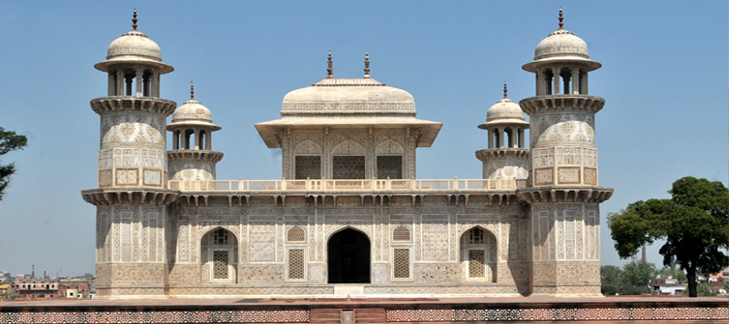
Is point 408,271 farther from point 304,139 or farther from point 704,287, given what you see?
point 704,287

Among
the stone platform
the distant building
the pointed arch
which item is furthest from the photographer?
the distant building

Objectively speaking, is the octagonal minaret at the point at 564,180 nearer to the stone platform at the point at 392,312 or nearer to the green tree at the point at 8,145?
the stone platform at the point at 392,312

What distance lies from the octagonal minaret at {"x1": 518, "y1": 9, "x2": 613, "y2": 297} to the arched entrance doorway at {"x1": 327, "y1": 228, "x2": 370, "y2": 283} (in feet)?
22.6

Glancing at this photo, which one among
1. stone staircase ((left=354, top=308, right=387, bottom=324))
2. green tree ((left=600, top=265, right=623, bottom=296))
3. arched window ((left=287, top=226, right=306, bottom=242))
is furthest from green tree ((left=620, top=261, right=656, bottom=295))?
stone staircase ((left=354, top=308, right=387, bottom=324))

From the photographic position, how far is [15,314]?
2483 centimetres

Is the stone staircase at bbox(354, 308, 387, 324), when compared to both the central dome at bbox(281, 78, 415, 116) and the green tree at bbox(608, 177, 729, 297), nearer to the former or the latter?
the central dome at bbox(281, 78, 415, 116)

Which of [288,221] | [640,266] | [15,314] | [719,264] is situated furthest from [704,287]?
[15,314]

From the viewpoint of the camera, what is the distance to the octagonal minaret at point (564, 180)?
105ft

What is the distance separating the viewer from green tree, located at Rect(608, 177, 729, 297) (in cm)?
3703

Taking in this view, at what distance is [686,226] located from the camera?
36969 mm

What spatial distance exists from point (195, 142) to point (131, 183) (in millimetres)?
13659

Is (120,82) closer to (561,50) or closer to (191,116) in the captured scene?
(191,116)

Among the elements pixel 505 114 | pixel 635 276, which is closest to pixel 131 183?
pixel 505 114

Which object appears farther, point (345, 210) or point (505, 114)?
point (505, 114)
